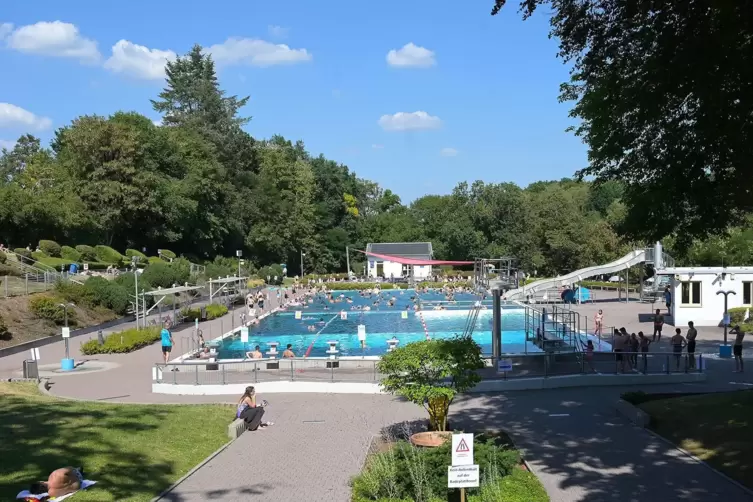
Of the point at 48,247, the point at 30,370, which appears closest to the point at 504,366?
the point at 30,370

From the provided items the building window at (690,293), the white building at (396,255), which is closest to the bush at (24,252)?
the building window at (690,293)

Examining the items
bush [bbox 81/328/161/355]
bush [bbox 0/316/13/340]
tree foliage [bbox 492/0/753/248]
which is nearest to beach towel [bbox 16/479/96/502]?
tree foliage [bbox 492/0/753/248]

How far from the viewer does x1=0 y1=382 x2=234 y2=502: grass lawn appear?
1023 cm

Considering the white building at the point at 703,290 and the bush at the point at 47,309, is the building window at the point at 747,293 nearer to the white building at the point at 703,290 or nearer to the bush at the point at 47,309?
the white building at the point at 703,290

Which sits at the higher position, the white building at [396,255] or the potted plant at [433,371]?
the white building at [396,255]

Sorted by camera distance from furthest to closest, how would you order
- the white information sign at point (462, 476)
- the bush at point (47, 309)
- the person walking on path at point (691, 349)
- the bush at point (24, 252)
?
the bush at point (24, 252), the bush at point (47, 309), the person walking on path at point (691, 349), the white information sign at point (462, 476)

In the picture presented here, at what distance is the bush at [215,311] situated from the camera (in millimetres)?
40263

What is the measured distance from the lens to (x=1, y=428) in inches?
492

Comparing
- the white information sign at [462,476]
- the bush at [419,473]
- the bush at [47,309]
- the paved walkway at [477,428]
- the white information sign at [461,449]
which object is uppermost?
the bush at [47,309]

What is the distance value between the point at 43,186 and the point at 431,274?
129 feet

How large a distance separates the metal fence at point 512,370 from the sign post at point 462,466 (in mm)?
11334

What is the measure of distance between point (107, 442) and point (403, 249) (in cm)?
7403

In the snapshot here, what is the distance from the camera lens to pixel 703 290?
32469 millimetres

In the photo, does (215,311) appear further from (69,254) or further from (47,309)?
(69,254)
